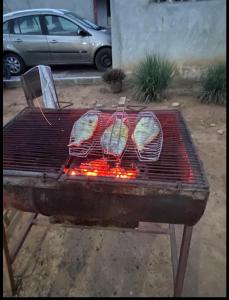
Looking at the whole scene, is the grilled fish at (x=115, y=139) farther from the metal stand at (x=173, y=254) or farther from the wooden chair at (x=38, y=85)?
the wooden chair at (x=38, y=85)

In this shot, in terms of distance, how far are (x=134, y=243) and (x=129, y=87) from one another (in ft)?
15.9

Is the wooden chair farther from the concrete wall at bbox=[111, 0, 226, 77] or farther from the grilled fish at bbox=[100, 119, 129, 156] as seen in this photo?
the concrete wall at bbox=[111, 0, 226, 77]

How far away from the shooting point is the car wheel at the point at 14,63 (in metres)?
7.95

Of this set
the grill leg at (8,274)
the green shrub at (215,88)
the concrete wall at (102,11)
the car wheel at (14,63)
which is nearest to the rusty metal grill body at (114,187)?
the grill leg at (8,274)

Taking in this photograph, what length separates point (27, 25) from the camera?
25.2 feet

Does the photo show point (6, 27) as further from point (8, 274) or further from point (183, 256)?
point (183, 256)

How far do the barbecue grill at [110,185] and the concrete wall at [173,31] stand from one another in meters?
5.23

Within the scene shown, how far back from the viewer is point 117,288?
217 centimetres

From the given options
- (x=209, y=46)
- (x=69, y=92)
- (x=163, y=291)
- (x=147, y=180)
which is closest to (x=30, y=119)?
(x=147, y=180)

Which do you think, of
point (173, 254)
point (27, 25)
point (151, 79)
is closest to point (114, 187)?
point (173, 254)

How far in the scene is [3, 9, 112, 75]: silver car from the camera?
24.4 feet

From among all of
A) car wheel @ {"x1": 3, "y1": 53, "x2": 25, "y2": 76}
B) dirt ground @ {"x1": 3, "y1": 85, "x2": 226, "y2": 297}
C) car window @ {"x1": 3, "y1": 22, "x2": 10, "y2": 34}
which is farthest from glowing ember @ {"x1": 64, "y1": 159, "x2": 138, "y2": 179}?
car window @ {"x1": 3, "y1": 22, "x2": 10, "y2": 34}

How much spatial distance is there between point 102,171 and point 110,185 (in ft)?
0.47

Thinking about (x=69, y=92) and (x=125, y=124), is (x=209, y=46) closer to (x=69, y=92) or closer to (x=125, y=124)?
(x=69, y=92)
